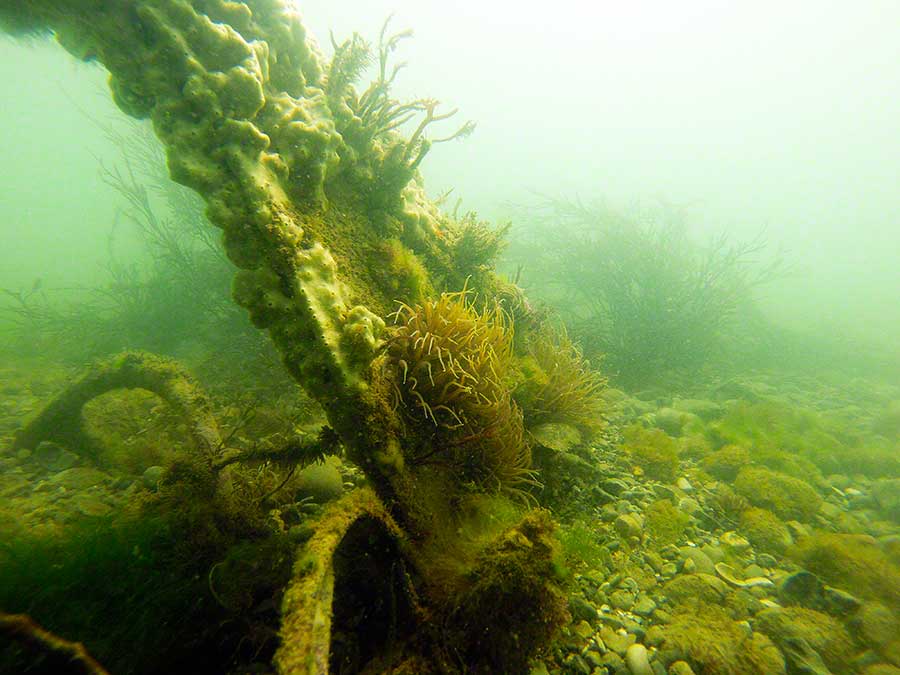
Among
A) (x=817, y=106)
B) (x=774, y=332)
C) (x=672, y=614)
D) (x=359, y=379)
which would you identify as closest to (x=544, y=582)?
(x=359, y=379)

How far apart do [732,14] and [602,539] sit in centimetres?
14938

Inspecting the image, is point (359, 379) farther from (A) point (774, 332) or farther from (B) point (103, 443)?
(A) point (774, 332)

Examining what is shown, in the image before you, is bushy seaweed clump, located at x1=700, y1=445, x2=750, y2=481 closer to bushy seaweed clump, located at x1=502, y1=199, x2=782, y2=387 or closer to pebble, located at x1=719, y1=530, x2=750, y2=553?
pebble, located at x1=719, y1=530, x2=750, y2=553

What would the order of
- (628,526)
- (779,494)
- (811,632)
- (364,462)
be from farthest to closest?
(779,494)
(628,526)
(811,632)
(364,462)

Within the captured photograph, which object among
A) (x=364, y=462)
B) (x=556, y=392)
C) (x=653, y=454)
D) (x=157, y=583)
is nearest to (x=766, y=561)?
(x=653, y=454)

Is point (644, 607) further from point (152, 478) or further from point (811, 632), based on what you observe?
point (152, 478)

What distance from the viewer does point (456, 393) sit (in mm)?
2764

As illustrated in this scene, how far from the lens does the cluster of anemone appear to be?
2.77 m

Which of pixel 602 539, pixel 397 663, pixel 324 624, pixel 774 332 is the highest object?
pixel 774 332

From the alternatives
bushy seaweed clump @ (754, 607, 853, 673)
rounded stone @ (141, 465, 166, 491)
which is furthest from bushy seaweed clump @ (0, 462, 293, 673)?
bushy seaweed clump @ (754, 607, 853, 673)

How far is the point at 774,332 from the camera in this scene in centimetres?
1419

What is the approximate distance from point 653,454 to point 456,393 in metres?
3.37

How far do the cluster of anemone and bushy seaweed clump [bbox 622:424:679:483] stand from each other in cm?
234

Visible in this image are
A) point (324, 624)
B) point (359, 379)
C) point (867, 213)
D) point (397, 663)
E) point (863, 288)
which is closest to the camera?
point (324, 624)
